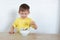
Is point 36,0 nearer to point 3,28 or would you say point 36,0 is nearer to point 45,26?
point 45,26

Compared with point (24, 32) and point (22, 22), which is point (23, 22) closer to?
point (22, 22)

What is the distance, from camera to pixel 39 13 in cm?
147

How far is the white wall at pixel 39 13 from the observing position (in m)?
1.46

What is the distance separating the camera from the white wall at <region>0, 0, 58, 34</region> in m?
1.46

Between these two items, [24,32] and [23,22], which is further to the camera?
[23,22]

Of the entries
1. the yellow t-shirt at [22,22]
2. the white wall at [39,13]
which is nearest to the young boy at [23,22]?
the yellow t-shirt at [22,22]

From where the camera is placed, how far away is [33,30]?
4.94 ft

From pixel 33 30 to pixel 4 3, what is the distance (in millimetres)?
390

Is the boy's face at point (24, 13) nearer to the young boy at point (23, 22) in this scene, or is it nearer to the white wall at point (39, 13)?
the young boy at point (23, 22)

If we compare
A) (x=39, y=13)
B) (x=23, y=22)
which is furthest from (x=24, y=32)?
(x=39, y=13)

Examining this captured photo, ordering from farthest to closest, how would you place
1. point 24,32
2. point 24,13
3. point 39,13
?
point 39,13
point 24,13
point 24,32

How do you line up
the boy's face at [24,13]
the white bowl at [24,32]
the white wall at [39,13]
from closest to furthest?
1. the white bowl at [24,32]
2. the boy's face at [24,13]
3. the white wall at [39,13]

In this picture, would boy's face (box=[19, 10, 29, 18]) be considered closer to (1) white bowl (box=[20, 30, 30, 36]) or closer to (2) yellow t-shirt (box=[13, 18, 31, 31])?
(2) yellow t-shirt (box=[13, 18, 31, 31])

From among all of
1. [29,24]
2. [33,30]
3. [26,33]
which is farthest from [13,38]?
[33,30]
